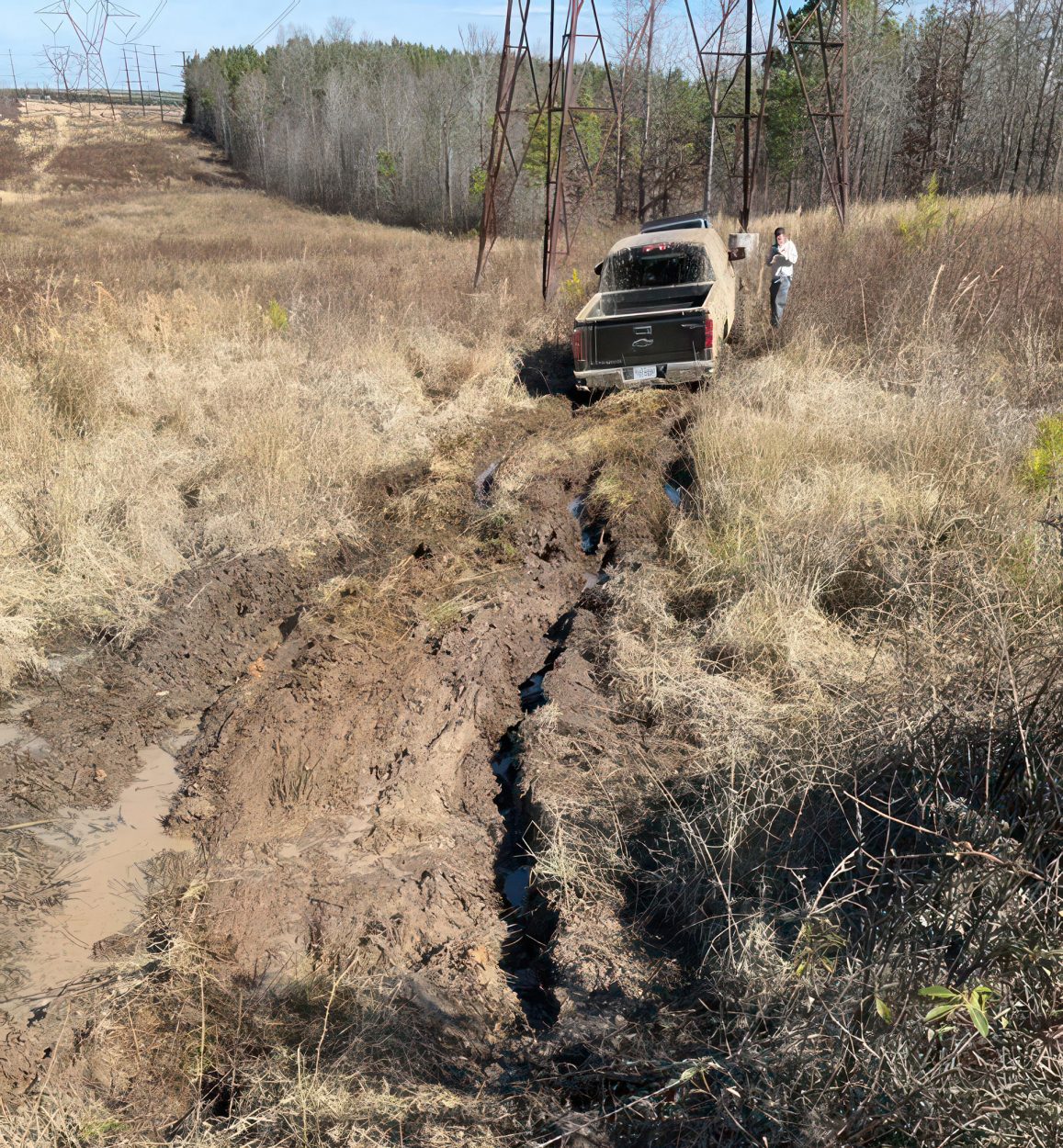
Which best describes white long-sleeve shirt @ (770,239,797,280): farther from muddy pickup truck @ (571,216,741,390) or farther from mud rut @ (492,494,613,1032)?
mud rut @ (492,494,613,1032)

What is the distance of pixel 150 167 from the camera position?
61000 millimetres

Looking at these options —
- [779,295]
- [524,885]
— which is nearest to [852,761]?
[524,885]

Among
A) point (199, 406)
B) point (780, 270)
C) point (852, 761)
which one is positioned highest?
point (780, 270)

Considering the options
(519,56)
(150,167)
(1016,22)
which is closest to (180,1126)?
(519,56)

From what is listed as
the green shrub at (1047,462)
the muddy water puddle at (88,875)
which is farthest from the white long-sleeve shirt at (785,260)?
the muddy water puddle at (88,875)

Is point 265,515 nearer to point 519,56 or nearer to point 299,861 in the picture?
point 299,861

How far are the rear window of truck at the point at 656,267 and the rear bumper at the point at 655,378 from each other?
1.75m

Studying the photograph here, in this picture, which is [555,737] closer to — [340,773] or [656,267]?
[340,773]

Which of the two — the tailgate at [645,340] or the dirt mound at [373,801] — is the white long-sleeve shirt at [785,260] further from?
the dirt mound at [373,801]

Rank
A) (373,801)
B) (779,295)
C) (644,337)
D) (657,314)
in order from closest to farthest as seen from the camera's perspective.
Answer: (373,801) < (657,314) < (644,337) < (779,295)

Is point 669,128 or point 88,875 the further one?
point 669,128

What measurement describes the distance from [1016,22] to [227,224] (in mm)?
33160

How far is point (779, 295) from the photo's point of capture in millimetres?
12531

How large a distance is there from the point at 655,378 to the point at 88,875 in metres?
8.23
